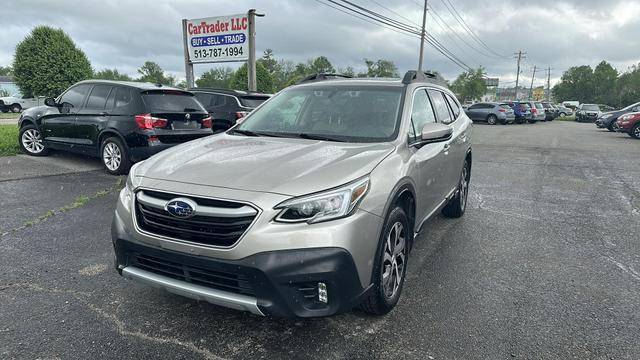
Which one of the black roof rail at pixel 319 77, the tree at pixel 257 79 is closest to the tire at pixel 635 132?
the black roof rail at pixel 319 77

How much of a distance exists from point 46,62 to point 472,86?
60.8 m

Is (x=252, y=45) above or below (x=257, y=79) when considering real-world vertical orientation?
above

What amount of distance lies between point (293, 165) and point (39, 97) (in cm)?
3592

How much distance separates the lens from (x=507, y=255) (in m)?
4.35

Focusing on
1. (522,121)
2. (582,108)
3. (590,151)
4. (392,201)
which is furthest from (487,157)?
(582,108)

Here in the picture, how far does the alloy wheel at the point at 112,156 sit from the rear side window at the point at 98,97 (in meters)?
0.76

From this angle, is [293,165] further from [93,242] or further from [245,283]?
[93,242]

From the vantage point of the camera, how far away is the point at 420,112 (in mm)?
3898

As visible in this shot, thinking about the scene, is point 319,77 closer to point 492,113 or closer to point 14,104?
point 492,113

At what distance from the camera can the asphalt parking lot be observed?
8.77 feet

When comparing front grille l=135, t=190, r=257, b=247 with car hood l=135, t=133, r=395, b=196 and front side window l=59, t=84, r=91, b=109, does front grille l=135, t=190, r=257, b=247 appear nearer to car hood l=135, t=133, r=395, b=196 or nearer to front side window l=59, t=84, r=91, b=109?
car hood l=135, t=133, r=395, b=196

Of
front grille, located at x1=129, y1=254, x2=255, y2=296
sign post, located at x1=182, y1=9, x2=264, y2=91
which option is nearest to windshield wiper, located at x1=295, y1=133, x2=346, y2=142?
front grille, located at x1=129, y1=254, x2=255, y2=296

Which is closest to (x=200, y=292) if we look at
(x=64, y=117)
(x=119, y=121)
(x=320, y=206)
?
(x=320, y=206)

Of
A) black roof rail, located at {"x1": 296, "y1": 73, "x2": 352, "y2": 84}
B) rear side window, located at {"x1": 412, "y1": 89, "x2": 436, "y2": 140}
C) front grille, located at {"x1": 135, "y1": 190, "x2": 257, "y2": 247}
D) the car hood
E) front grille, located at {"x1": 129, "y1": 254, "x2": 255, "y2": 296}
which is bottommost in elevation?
front grille, located at {"x1": 129, "y1": 254, "x2": 255, "y2": 296}
